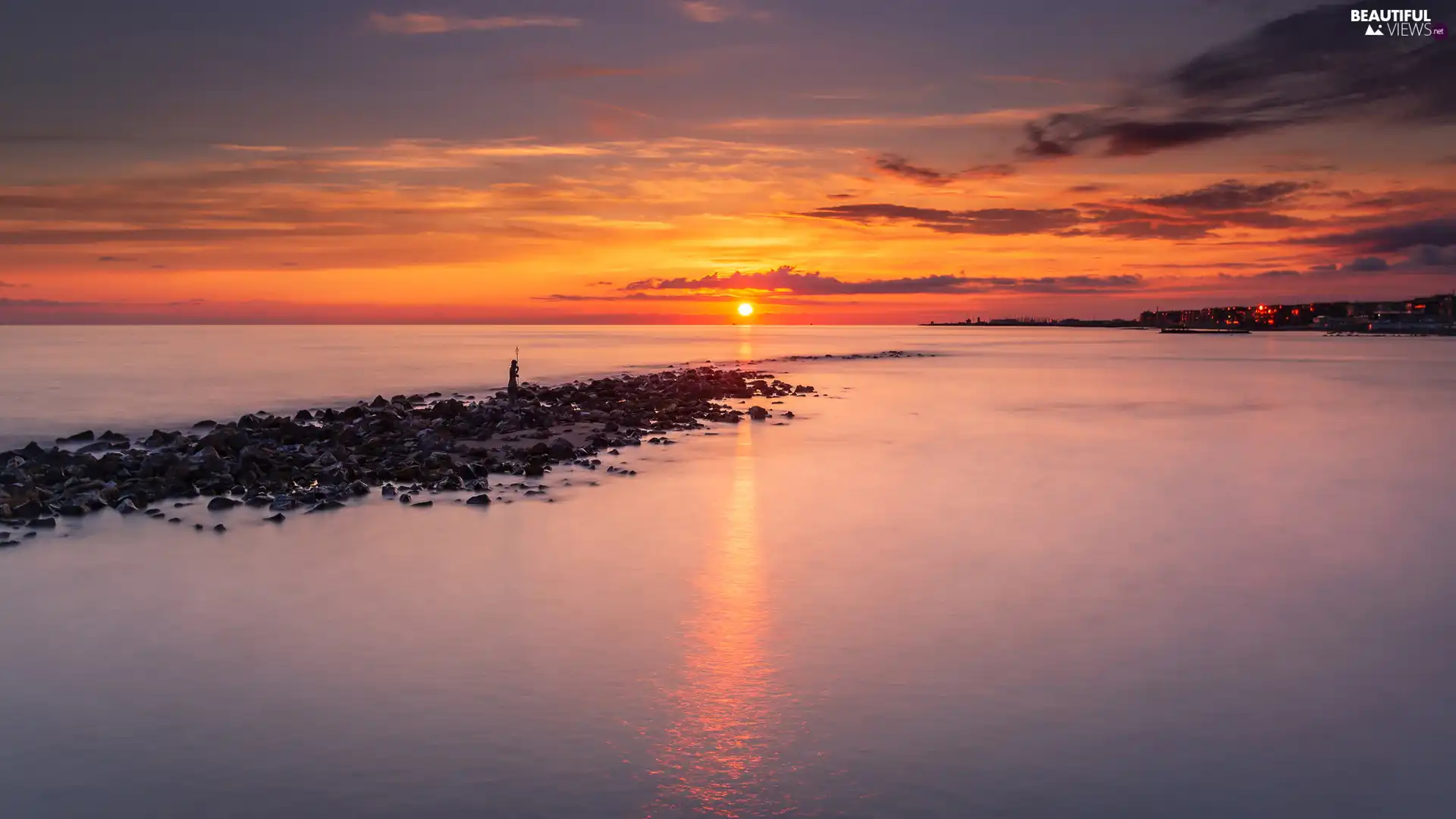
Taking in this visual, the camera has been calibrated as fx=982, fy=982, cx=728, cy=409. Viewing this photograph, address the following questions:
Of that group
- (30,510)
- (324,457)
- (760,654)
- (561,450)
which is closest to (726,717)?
(760,654)

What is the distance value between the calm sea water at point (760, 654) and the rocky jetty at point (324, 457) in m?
1.44

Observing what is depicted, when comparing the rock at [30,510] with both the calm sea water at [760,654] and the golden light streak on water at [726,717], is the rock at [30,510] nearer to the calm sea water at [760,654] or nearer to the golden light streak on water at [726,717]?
the calm sea water at [760,654]

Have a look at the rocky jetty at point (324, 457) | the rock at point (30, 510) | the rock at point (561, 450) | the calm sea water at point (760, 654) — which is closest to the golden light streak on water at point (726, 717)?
the calm sea water at point (760, 654)

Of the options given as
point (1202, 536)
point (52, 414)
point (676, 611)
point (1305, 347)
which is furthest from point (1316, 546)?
point (1305, 347)

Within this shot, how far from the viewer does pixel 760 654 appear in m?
10.3

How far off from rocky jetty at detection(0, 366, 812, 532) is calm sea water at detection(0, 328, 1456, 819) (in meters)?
1.44

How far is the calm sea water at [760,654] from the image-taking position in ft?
23.9

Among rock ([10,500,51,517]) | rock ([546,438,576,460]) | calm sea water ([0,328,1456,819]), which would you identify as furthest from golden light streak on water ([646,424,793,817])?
rock ([10,500,51,517])

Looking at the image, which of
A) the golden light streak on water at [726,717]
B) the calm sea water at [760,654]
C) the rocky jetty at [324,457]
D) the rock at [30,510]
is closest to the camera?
the golden light streak on water at [726,717]

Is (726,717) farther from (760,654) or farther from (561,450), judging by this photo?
(561,450)

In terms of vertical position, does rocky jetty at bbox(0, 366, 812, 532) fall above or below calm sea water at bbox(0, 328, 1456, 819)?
above

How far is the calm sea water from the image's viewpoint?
727 cm

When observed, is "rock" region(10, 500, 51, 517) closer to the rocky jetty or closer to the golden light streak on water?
the rocky jetty

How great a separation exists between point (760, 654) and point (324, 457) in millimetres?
14825
